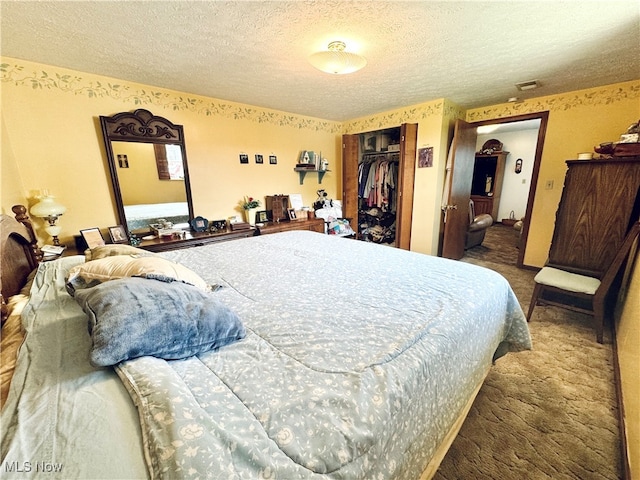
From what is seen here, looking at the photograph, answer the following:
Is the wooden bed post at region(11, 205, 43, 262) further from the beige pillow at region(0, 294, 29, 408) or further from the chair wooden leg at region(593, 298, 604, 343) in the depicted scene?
the chair wooden leg at region(593, 298, 604, 343)

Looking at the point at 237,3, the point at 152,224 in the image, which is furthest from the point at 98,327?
the point at 152,224

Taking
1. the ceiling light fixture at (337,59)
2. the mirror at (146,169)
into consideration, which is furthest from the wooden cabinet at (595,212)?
the mirror at (146,169)

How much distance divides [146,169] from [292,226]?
69.6 inches

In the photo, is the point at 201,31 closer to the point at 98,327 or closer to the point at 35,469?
the point at 98,327

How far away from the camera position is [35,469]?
0.44 m

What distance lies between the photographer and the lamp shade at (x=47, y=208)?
2004 millimetres

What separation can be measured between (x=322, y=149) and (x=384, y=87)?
65.0 inches

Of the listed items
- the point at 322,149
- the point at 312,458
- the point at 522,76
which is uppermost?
the point at 522,76

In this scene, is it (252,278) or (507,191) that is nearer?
(252,278)

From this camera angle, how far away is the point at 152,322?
0.73 m

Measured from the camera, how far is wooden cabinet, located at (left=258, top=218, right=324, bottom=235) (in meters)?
3.27

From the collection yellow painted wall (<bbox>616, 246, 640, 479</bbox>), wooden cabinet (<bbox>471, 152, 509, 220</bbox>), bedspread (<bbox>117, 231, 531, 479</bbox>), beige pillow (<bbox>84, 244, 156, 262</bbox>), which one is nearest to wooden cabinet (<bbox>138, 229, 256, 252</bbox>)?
beige pillow (<bbox>84, 244, 156, 262</bbox>)

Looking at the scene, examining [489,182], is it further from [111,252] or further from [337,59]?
[111,252]

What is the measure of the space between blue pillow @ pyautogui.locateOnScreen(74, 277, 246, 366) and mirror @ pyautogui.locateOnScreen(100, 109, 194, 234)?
81.9 inches
